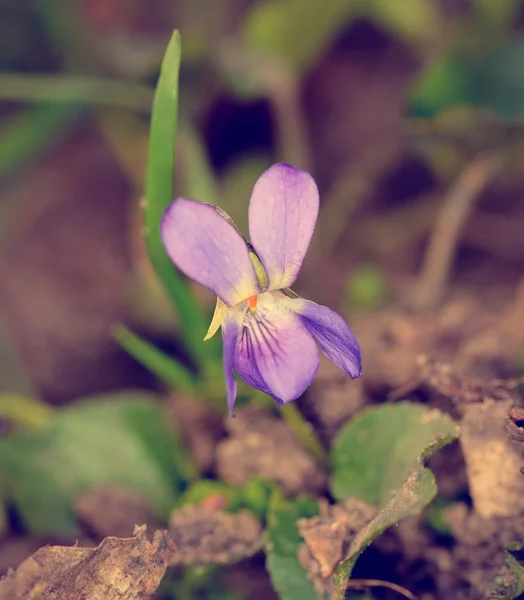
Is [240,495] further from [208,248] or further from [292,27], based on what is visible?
[292,27]

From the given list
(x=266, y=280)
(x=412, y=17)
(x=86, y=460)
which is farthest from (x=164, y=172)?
(x=412, y=17)

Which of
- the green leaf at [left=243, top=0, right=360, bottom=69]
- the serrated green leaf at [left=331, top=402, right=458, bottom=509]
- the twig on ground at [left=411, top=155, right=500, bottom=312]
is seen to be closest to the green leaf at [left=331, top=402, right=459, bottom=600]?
the serrated green leaf at [left=331, top=402, right=458, bottom=509]

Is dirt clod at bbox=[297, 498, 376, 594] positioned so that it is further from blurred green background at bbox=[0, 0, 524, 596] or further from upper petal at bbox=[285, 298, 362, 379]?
blurred green background at bbox=[0, 0, 524, 596]

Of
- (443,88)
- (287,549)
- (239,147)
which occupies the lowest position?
(287,549)

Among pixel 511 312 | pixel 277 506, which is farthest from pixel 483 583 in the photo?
pixel 511 312

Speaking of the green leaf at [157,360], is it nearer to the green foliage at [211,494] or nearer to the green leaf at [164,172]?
the green leaf at [164,172]
